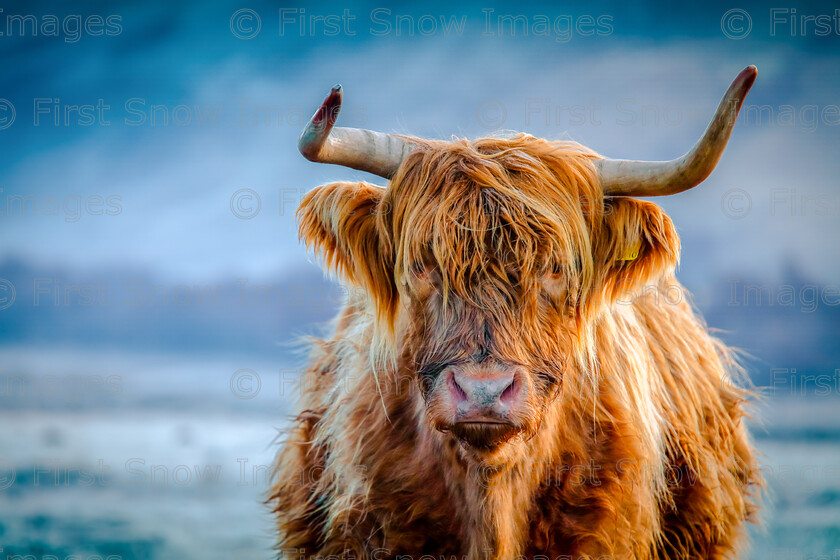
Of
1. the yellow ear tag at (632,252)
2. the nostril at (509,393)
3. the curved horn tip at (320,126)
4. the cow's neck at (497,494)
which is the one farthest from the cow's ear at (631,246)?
the curved horn tip at (320,126)

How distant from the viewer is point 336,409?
4340 mm

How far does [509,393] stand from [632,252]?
1.07 metres

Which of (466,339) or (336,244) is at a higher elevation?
(336,244)

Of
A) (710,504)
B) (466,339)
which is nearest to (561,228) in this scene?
(466,339)

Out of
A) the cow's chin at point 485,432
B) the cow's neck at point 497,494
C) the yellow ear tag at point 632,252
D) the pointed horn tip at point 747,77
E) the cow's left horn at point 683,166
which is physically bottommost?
the cow's neck at point 497,494

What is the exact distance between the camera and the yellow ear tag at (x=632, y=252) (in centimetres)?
371

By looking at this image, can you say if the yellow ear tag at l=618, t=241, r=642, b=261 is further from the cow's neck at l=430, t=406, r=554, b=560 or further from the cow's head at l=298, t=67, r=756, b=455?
the cow's neck at l=430, t=406, r=554, b=560

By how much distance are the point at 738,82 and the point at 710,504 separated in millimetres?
2311

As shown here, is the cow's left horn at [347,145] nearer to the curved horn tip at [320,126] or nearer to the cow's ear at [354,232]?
the curved horn tip at [320,126]

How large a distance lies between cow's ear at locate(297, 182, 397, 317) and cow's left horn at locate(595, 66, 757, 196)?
1049mm

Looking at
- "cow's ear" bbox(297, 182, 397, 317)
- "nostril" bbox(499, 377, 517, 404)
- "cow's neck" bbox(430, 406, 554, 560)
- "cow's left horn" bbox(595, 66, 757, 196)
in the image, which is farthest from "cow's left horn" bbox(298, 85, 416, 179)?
"cow's neck" bbox(430, 406, 554, 560)

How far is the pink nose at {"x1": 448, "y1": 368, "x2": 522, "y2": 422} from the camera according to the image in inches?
116

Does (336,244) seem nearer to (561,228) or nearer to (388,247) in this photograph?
(388,247)

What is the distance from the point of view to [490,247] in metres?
3.39
